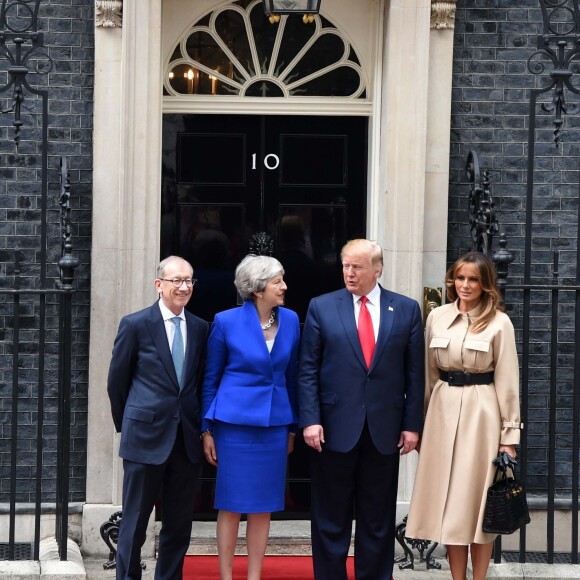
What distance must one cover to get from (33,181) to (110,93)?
0.72 metres

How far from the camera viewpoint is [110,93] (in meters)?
7.96

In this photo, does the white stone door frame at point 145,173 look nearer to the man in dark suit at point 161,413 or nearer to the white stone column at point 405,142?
the white stone column at point 405,142

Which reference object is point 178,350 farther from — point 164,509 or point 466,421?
point 466,421

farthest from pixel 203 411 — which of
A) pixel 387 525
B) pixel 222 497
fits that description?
pixel 387 525

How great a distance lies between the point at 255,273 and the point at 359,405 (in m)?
0.85

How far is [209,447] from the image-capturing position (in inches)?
268

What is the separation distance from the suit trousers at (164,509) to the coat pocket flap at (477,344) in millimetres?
1497

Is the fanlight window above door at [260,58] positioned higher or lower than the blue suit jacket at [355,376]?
higher

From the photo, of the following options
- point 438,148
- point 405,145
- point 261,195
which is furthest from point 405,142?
point 261,195

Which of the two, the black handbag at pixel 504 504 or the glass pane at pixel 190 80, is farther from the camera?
the glass pane at pixel 190 80

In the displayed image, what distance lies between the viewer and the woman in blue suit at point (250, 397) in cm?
671

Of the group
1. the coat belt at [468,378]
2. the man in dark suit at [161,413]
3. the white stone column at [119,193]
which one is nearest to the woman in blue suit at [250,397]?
the man in dark suit at [161,413]

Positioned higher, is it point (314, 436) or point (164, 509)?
point (314, 436)

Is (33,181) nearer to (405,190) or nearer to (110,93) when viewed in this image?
(110,93)
